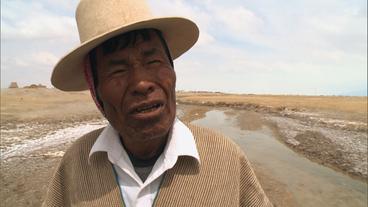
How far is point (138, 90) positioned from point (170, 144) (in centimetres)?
39

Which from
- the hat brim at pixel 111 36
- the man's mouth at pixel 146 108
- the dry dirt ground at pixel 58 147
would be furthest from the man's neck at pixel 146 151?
the dry dirt ground at pixel 58 147

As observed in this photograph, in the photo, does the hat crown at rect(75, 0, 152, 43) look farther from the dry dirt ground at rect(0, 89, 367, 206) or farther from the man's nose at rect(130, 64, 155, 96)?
the dry dirt ground at rect(0, 89, 367, 206)

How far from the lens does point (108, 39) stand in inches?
85.7

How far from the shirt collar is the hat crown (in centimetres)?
62

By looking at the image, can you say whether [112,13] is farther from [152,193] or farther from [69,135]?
[69,135]

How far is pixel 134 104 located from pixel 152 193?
52cm

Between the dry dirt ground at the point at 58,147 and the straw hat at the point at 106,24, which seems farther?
the dry dirt ground at the point at 58,147

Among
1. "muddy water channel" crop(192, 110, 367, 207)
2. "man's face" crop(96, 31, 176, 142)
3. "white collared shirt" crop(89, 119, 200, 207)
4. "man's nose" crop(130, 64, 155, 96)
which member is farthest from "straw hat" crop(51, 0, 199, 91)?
"muddy water channel" crop(192, 110, 367, 207)

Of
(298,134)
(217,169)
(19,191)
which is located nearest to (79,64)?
(217,169)

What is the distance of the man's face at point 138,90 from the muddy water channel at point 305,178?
8227mm

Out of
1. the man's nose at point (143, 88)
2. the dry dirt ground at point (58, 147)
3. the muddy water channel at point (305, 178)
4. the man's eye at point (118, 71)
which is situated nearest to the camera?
the man's nose at point (143, 88)

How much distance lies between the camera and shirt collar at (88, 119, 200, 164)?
211cm

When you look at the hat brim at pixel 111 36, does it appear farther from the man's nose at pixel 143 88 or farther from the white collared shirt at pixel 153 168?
the white collared shirt at pixel 153 168

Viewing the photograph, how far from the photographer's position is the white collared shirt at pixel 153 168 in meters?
2.06
